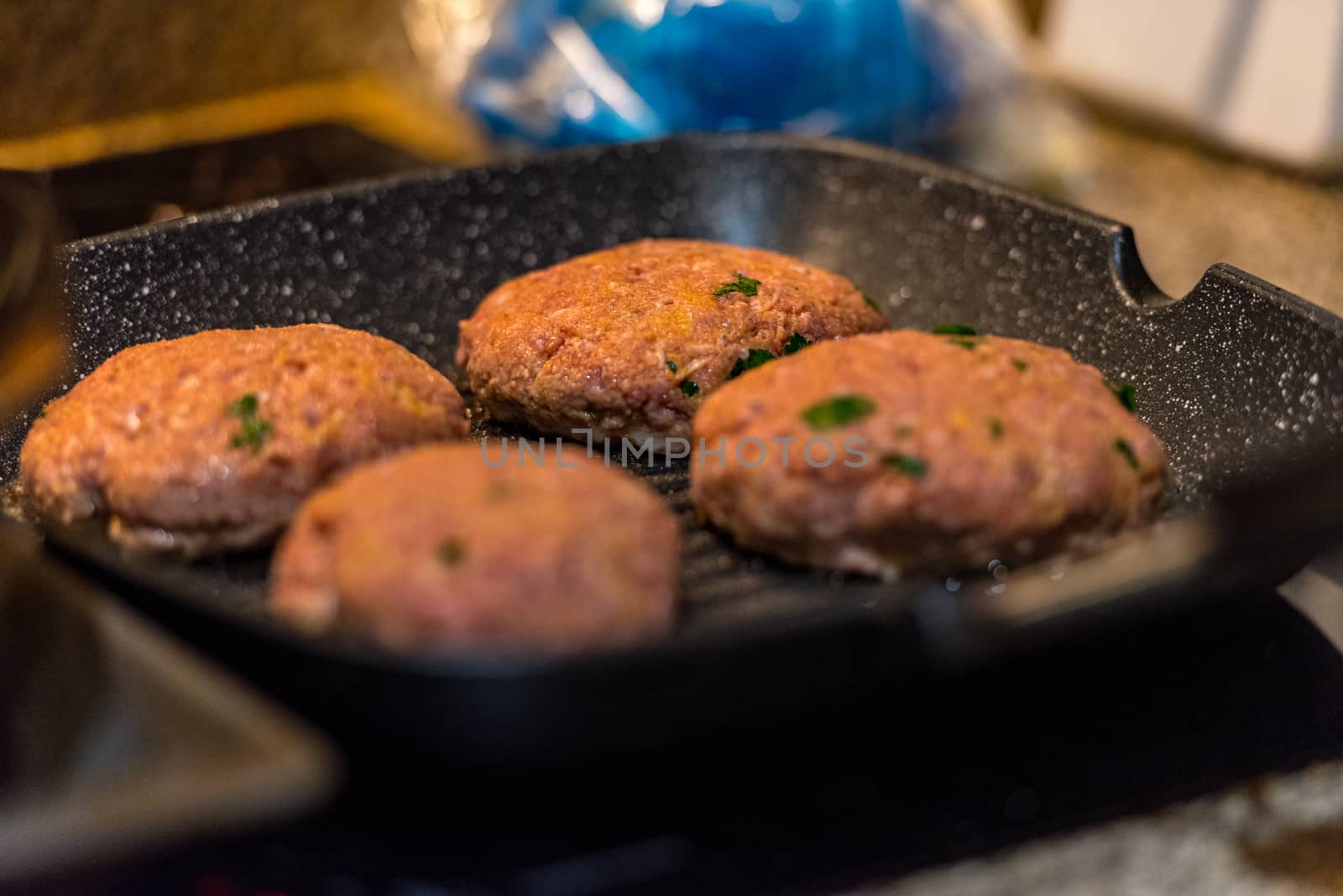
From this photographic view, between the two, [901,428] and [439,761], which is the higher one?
[901,428]

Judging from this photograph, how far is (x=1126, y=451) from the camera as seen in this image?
1.35 m

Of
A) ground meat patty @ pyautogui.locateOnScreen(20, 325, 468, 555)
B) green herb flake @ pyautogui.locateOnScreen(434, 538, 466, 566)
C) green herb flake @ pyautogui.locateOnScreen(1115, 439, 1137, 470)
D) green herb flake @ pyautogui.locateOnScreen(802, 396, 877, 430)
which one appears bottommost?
ground meat patty @ pyautogui.locateOnScreen(20, 325, 468, 555)

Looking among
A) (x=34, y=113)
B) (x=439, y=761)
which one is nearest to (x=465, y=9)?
(x=34, y=113)

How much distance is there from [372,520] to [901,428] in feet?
1.83

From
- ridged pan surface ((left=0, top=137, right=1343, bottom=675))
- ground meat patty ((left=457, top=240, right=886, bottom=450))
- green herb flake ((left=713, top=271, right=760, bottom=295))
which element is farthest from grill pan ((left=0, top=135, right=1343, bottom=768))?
green herb flake ((left=713, top=271, right=760, bottom=295))

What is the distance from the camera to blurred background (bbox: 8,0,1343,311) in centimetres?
264

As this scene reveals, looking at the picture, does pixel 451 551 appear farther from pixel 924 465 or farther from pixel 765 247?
pixel 765 247

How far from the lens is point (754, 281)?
5.60 feet

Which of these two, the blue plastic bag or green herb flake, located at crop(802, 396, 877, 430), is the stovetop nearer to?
green herb flake, located at crop(802, 396, 877, 430)

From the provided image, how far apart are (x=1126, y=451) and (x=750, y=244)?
0.93m

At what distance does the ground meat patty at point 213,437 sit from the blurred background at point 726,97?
1012 millimetres

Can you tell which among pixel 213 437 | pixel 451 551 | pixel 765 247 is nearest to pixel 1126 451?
pixel 451 551

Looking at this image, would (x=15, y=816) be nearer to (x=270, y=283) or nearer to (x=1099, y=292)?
(x=270, y=283)

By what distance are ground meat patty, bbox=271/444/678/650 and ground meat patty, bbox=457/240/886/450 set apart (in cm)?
38
